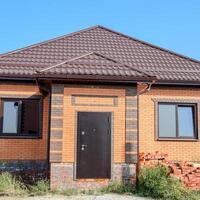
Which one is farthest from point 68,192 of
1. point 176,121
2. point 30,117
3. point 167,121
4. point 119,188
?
point 176,121

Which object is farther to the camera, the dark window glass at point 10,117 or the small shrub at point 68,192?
the dark window glass at point 10,117

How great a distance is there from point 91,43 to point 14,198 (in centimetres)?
867

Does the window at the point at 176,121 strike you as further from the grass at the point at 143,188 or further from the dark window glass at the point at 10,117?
the dark window glass at the point at 10,117

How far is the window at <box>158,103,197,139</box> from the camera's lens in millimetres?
15039

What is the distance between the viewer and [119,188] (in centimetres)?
1159

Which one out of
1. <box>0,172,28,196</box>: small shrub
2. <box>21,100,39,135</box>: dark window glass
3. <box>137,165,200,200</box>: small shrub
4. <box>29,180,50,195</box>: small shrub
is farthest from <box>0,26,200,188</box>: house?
<box>0,172,28,196</box>: small shrub

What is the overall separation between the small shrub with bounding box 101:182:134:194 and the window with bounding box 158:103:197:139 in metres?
3.71

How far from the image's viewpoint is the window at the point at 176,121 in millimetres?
15039

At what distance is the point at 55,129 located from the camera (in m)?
12.0

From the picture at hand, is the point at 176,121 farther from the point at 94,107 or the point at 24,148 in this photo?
the point at 24,148

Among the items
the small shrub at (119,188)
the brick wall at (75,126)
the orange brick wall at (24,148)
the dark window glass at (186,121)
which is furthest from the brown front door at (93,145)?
the dark window glass at (186,121)

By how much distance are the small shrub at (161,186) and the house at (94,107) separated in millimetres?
433

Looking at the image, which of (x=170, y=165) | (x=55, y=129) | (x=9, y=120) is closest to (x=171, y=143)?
(x=170, y=165)

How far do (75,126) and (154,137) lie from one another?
3.84 meters
